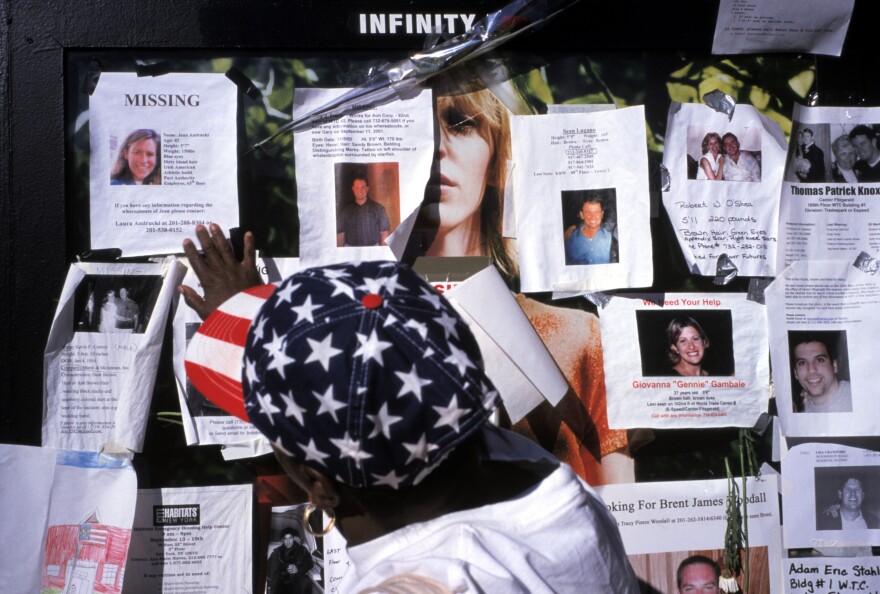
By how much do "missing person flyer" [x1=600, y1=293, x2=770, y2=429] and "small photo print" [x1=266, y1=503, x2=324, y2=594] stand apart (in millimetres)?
589

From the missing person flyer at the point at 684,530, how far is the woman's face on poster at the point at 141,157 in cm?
101

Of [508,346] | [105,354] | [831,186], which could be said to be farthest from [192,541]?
[831,186]

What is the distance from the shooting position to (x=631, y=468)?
1.51m

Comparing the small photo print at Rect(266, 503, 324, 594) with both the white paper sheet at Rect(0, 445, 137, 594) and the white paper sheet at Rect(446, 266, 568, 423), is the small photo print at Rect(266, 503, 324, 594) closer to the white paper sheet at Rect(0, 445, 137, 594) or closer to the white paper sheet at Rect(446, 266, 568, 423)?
the white paper sheet at Rect(0, 445, 137, 594)

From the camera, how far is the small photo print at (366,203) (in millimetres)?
1437

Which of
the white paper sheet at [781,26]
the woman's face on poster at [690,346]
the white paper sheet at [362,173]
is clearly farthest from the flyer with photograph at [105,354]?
the white paper sheet at [781,26]

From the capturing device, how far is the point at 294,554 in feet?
4.70

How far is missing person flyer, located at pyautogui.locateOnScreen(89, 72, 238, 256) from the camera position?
138 centimetres

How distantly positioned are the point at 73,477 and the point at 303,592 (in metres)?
0.44

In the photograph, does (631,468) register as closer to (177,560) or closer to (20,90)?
(177,560)

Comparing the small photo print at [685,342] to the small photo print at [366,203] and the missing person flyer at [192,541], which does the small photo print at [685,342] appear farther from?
the missing person flyer at [192,541]

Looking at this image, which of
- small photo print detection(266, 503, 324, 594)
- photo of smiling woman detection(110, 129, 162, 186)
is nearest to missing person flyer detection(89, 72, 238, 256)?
photo of smiling woman detection(110, 129, 162, 186)

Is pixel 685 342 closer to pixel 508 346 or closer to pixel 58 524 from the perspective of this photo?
pixel 508 346

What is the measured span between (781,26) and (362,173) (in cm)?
83
